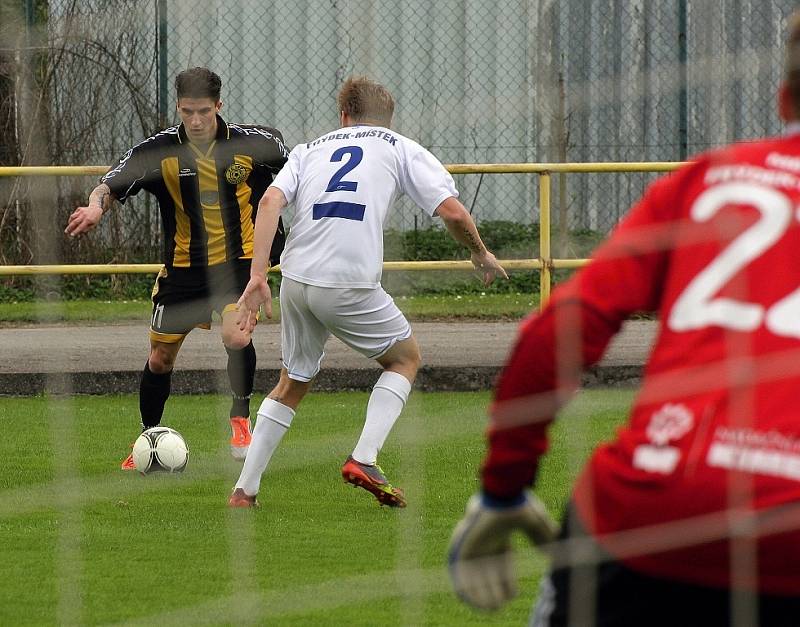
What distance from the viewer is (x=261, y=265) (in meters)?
5.18

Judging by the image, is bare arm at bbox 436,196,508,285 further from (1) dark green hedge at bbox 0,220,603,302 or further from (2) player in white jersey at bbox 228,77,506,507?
(1) dark green hedge at bbox 0,220,603,302

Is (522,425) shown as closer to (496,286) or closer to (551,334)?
(551,334)

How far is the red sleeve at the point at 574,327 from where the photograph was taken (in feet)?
7.11

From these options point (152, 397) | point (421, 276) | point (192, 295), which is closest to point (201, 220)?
point (192, 295)

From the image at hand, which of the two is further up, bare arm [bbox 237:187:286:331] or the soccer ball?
bare arm [bbox 237:187:286:331]

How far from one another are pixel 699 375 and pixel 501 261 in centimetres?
614

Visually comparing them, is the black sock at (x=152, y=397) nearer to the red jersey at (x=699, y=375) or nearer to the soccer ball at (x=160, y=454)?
the soccer ball at (x=160, y=454)

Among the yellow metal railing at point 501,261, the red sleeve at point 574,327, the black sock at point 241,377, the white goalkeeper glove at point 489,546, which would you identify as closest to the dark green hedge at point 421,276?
the yellow metal railing at point 501,261

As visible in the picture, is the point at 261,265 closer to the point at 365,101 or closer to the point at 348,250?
the point at 348,250

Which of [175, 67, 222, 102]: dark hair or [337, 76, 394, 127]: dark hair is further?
[175, 67, 222, 102]: dark hair

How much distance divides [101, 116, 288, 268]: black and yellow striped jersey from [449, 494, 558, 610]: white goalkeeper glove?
14.3ft

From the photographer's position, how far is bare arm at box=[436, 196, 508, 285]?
5.44 metres

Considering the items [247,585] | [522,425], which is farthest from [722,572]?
[247,585]

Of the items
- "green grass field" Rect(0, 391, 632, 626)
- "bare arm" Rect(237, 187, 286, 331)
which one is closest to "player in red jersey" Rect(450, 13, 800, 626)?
"green grass field" Rect(0, 391, 632, 626)
